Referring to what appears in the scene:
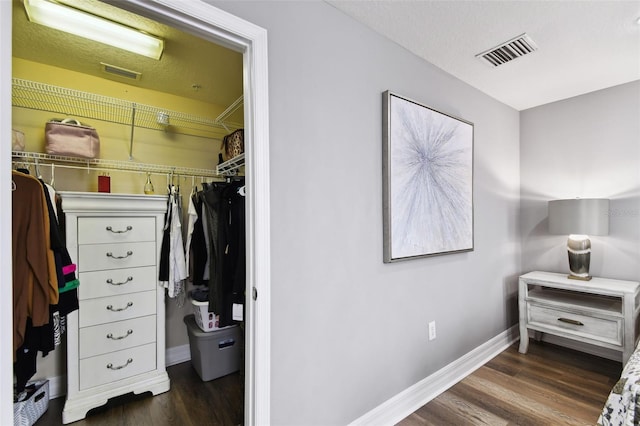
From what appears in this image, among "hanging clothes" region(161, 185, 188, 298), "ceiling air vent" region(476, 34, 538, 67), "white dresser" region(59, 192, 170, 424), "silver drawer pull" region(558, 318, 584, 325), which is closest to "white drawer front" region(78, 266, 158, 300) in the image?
"white dresser" region(59, 192, 170, 424)

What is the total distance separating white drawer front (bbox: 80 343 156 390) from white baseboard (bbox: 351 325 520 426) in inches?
61.7

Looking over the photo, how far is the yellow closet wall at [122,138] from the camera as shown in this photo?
211 cm

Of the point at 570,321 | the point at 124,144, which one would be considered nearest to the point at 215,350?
the point at 124,144

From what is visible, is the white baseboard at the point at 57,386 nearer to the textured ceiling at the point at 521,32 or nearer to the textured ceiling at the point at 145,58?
the textured ceiling at the point at 145,58

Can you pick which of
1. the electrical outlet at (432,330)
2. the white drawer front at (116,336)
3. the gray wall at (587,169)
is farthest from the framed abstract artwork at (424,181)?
the white drawer front at (116,336)

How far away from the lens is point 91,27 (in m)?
1.70

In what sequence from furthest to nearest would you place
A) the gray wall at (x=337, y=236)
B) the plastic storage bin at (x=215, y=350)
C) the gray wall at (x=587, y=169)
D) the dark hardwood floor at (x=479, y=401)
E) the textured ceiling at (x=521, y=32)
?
the gray wall at (x=587, y=169) < the plastic storage bin at (x=215, y=350) < the dark hardwood floor at (x=479, y=401) < the textured ceiling at (x=521, y=32) < the gray wall at (x=337, y=236)

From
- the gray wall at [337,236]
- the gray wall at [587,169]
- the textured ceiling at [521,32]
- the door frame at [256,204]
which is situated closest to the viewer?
the door frame at [256,204]

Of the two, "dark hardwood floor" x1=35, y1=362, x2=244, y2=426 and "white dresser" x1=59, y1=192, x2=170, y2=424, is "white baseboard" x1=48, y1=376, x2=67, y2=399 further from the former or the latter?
"white dresser" x1=59, y1=192, x2=170, y2=424

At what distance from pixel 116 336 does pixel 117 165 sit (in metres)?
1.32

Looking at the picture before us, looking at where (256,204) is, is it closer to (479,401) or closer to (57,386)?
(479,401)

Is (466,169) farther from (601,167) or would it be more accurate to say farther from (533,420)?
(533,420)

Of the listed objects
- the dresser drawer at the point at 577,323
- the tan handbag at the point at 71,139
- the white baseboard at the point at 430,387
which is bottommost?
the white baseboard at the point at 430,387

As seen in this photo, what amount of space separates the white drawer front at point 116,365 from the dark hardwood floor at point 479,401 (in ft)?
0.59
